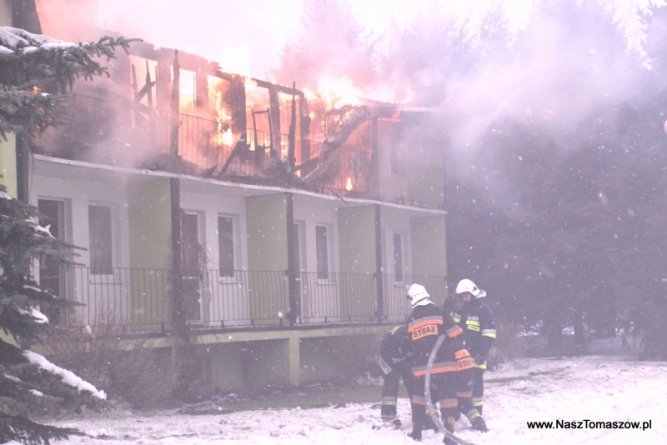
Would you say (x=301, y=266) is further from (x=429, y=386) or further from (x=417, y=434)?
(x=417, y=434)

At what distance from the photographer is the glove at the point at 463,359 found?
11.5 m

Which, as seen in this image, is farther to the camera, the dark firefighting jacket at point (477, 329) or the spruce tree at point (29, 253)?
the dark firefighting jacket at point (477, 329)

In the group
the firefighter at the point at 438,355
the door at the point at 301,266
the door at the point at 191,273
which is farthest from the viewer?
the door at the point at 301,266

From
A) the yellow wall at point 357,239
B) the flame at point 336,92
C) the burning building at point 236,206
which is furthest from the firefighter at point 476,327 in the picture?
the flame at point 336,92

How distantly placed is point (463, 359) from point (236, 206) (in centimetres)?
950

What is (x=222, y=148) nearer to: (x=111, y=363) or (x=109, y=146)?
(x=109, y=146)

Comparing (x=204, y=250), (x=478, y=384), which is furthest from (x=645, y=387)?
(x=204, y=250)

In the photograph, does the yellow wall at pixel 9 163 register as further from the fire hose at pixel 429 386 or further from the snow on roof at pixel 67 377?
the snow on roof at pixel 67 377

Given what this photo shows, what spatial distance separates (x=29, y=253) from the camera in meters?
7.25

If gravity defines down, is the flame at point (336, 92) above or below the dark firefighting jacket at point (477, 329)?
above

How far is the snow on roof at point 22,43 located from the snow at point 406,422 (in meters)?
3.66

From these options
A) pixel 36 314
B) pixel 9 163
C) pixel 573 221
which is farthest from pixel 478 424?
pixel 573 221

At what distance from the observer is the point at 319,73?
75.5 ft

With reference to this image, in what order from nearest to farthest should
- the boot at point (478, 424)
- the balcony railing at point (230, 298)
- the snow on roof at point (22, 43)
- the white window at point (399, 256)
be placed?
the snow on roof at point (22, 43), the boot at point (478, 424), the balcony railing at point (230, 298), the white window at point (399, 256)
